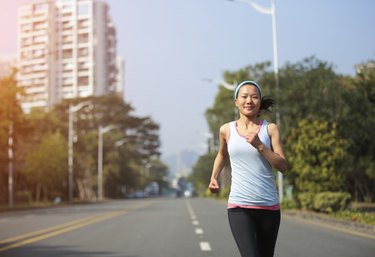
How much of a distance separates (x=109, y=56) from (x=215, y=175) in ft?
481

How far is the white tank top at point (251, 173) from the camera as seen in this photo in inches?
176

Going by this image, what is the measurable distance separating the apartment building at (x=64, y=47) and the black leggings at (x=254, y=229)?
136800mm

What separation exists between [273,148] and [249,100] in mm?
391

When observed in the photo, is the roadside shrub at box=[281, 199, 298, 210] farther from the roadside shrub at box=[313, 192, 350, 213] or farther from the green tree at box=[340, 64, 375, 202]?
the roadside shrub at box=[313, 192, 350, 213]

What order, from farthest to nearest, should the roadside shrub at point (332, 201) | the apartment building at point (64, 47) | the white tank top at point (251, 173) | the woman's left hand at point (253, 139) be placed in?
A: the apartment building at point (64, 47) → the roadside shrub at point (332, 201) → the white tank top at point (251, 173) → the woman's left hand at point (253, 139)

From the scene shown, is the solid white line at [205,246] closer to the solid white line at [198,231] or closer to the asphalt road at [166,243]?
the asphalt road at [166,243]

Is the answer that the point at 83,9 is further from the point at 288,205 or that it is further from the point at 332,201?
the point at 332,201

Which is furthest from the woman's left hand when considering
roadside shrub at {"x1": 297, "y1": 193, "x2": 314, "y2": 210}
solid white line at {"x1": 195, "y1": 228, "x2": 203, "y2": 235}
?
roadside shrub at {"x1": 297, "y1": 193, "x2": 314, "y2": 210}

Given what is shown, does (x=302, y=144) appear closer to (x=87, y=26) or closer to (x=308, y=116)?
(x=308, y=116)

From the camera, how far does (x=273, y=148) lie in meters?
4.52

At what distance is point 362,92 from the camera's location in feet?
80.2

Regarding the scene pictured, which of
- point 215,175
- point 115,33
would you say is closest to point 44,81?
point 115,33

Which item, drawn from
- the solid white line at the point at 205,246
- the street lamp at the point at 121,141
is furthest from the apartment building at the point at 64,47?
the solid white line at the point at 205,246

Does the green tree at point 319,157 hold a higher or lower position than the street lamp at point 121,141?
lower
